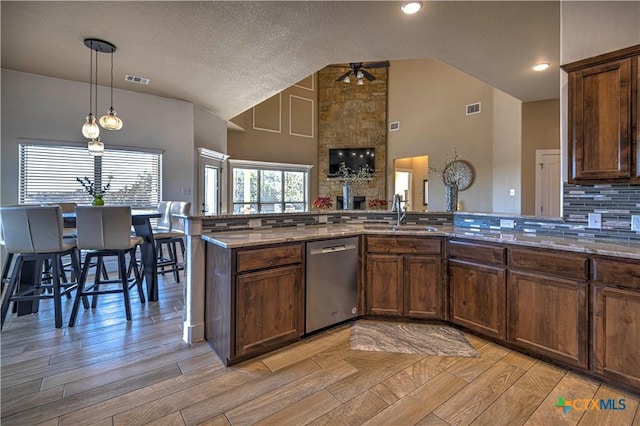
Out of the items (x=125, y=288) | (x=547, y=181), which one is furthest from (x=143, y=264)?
→ (x=547, y=181)

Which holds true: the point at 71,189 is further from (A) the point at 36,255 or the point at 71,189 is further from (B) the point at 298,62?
(B) the point at 298,62

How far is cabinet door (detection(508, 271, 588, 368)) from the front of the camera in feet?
6.47

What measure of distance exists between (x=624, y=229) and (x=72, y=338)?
4.32 m

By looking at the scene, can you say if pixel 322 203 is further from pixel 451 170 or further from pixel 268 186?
pixel 268 186

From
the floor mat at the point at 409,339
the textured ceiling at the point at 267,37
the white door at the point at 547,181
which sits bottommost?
the floor mat at the point at 409,339

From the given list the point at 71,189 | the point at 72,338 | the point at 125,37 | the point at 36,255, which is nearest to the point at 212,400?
the point at 72,338

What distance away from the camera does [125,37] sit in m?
3.21

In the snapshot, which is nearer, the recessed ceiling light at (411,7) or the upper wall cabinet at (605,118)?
the upper wall cabinet at (605,118)

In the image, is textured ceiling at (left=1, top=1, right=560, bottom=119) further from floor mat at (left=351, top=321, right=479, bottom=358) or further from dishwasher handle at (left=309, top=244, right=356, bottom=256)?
floor mat at (left=351, top=321, right=479, bottom=358)

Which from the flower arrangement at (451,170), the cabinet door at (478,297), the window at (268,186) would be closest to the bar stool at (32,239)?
the cabinet door at (478,297)

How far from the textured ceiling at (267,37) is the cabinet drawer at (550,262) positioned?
2104 millimetres

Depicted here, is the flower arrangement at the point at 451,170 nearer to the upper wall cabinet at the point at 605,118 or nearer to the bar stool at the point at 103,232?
the upper wall cabinet at the point at 605,118

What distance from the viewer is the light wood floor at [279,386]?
1658 mm

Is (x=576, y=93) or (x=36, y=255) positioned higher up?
(x=576, y=93)
